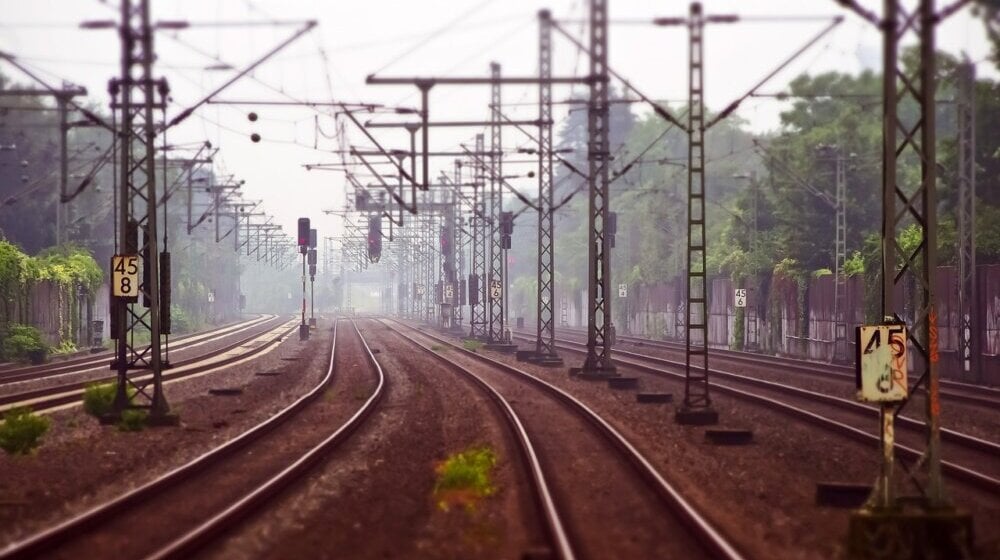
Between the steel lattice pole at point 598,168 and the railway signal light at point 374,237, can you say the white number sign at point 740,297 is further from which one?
the railway signal light at point 374,237

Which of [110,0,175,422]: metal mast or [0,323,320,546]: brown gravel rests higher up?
[110,0,175,422]: metal mast

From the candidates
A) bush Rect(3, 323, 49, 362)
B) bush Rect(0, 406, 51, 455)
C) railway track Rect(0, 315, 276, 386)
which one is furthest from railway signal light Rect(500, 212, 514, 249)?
bush Rect(0, 406, 51, 455)

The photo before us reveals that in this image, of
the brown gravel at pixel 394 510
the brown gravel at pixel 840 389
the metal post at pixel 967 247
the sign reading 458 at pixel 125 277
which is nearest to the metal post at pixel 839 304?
the brown gravel at pixel 840 389

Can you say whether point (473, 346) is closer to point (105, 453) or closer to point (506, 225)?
point (506, 225)

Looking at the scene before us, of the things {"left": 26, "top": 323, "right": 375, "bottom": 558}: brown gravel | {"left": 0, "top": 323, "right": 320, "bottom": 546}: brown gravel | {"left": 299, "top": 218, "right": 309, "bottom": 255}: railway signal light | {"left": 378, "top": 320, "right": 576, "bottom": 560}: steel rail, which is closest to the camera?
{"left": 378, "top": 320, "right": 576, "bottom": 560}: steel rail

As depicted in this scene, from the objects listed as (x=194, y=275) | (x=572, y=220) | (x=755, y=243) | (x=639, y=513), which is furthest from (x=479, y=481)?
(x=572, y=220)

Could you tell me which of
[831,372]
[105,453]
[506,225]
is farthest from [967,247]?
[105,453]

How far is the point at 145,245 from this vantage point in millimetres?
22891

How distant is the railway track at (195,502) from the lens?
37.8 ft

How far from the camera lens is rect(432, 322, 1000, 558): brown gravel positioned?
1218 cm

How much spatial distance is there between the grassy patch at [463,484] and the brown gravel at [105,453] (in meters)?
4.17

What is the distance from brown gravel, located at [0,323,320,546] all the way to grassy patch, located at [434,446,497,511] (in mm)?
4173

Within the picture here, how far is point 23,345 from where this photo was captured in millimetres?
45312

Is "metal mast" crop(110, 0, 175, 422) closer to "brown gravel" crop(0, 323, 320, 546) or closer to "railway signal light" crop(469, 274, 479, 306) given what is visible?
"brown gravel" crop(0, 323, 320, 546)
